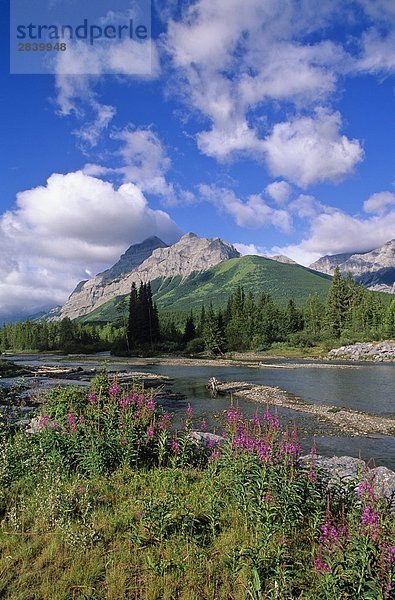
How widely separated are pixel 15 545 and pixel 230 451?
14.9 ft

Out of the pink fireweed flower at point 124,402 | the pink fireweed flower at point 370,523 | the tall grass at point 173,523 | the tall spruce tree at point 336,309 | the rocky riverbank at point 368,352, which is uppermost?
the tall spruce tree at point 336,309

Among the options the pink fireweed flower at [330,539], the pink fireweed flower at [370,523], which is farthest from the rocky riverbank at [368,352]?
the pink fireweed flower at [370,523]

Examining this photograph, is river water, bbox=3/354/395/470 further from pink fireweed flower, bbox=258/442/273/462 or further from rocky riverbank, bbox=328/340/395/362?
rocky riverbank, bbox=328/340/395/362

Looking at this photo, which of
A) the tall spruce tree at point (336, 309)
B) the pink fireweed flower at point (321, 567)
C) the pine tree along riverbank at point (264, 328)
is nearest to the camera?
the pink fireweed flower at point (321, 567)

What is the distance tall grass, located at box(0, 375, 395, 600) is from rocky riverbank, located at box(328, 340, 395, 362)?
72670 mm

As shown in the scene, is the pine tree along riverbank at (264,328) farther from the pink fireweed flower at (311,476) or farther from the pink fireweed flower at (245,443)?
the pink fireweed flower at (311,476)

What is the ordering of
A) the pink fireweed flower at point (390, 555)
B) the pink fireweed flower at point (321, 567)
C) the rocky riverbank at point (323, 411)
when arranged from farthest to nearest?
the rocky riverbank at point (323, 411) → the pink fireweed flower at point (321, 567) → the pink fireweed flower at point (390, 555)

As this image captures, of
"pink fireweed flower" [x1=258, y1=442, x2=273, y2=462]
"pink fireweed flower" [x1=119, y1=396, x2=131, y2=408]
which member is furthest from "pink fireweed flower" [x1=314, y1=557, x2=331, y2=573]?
"pink fireweed flower" [x1=119, y1=396, x2=131, y2=408]

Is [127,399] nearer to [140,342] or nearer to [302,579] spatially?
[302,579]

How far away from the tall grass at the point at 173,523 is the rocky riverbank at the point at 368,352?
72670 millimetres

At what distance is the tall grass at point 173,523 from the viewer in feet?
16.2

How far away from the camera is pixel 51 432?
385 inches

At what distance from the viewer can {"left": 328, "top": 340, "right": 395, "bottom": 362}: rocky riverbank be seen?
73438 mm

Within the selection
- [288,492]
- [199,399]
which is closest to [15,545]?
[288,492]
